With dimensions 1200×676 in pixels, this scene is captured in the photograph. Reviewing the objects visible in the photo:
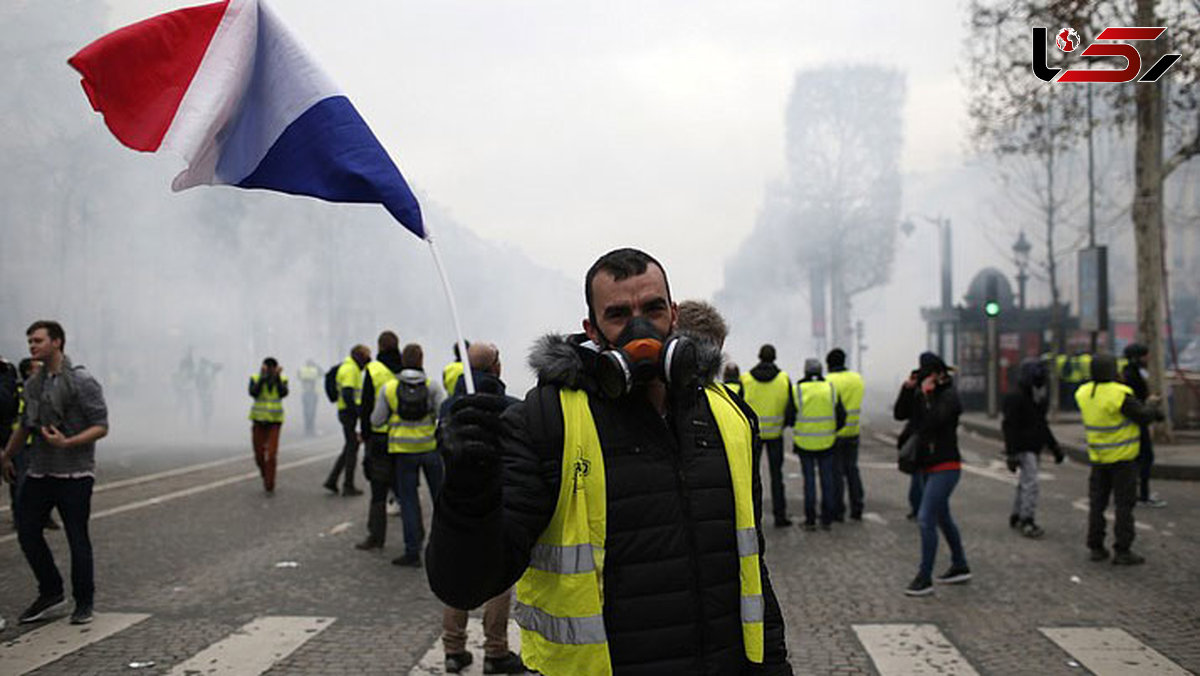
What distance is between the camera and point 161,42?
302 cm

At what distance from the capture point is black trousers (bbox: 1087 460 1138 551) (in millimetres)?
7094

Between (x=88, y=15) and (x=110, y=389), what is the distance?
18368 millimetres

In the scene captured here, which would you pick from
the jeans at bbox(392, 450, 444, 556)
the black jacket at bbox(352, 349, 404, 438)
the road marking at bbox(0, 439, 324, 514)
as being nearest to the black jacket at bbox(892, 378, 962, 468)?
the jeans at bbox(392, 450, 444, 556)

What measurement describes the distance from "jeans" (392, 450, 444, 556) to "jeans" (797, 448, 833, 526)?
334cm

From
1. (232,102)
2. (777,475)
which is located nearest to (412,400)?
(777,475)

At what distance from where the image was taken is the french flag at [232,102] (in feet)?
8.93

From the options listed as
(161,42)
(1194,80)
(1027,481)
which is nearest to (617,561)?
(161,42)

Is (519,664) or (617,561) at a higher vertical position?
(617,561)

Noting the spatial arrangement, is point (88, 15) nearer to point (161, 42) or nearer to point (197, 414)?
point (161, 42)

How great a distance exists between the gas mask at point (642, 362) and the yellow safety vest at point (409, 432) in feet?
17.6

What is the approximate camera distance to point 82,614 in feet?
18.2

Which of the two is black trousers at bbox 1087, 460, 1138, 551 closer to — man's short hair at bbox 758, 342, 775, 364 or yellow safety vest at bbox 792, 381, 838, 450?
yellow safety vest at bbox 792, 381, 838, 450

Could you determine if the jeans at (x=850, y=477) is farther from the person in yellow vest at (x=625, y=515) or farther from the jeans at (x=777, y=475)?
the person in yellow vest at (x=625, y=515)

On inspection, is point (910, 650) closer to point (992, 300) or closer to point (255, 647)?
point (255, 647)
